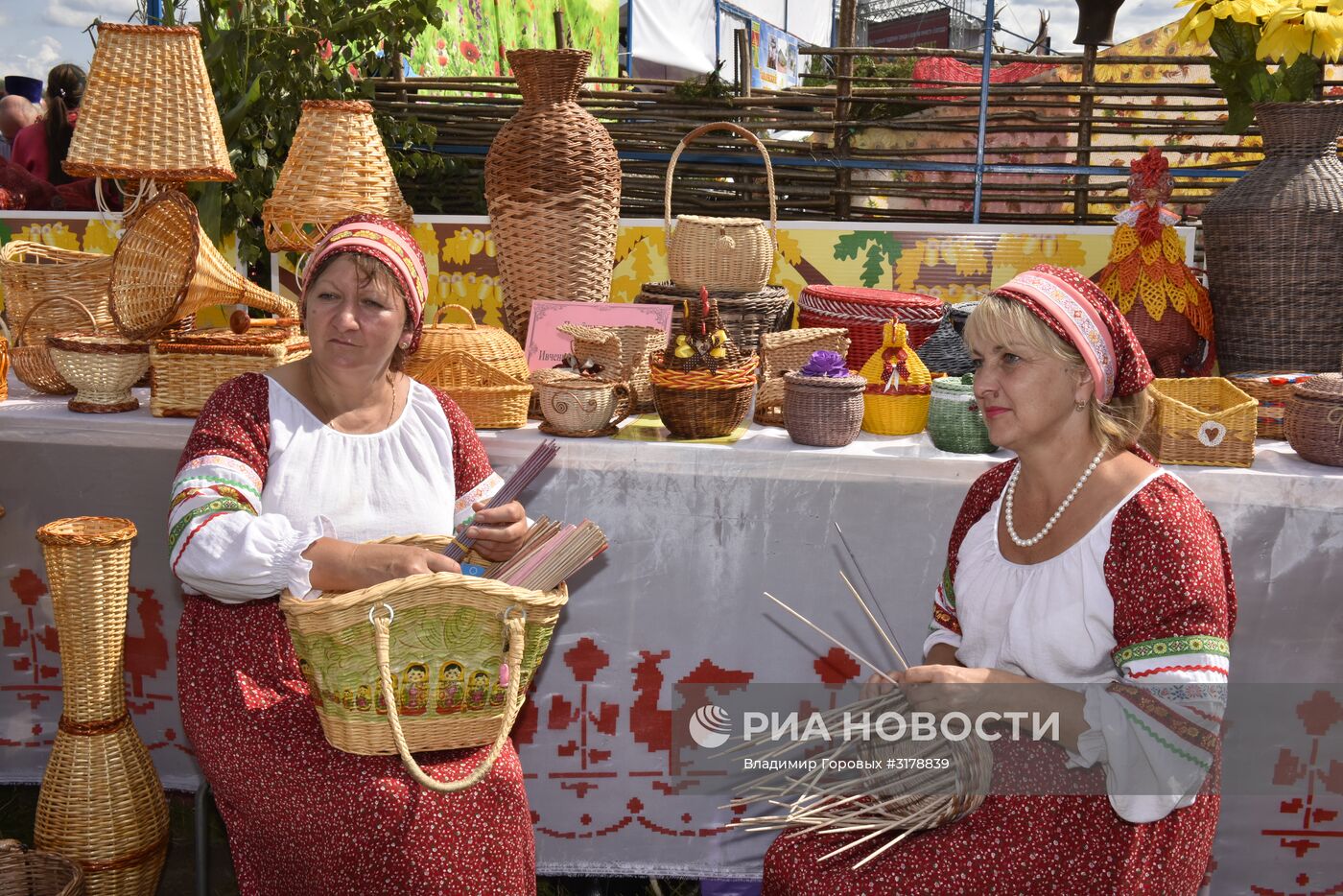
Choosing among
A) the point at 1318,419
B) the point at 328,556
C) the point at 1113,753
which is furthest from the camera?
the point at 1318,419

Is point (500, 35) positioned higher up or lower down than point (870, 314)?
higher up

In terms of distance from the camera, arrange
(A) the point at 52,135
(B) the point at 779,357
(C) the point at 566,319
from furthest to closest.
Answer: (A) the point at 52,135
(C) the point at 566,319
(B) the point at 779,357

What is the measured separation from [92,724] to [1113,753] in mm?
2122

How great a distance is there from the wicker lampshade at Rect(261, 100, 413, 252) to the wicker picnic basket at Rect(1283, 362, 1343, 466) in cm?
236

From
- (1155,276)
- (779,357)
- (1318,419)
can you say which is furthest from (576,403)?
(1318,419)

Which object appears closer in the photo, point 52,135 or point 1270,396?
point 1270,396

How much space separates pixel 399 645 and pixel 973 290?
2.52 metres

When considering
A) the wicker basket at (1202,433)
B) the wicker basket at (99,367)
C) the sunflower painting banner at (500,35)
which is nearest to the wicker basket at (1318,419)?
the wicker basket at (1202,433)

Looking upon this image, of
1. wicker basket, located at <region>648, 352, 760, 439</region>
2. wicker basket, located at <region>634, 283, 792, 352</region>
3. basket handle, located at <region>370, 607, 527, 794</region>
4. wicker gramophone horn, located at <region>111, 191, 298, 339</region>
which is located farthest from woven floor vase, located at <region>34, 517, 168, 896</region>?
wicker basket, located at <region>634, 283, 792, 352</region>

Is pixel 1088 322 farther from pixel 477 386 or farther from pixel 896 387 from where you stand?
pixel 477 386

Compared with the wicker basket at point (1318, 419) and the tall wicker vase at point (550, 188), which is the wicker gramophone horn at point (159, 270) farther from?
the wicker basket at point (1318, 419)

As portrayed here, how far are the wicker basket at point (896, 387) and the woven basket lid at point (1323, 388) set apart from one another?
2.81 feet

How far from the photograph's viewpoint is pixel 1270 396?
9.40 feet

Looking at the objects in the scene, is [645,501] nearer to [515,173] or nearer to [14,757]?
[515,173]
